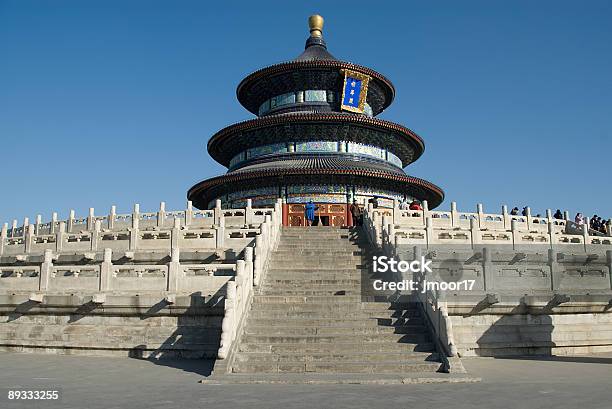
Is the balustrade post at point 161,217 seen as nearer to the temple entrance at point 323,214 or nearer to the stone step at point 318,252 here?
the stone step at point 318,252

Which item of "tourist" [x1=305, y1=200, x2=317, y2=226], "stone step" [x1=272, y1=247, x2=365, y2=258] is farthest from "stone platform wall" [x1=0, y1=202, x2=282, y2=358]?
"tourist" [x1=305, y1=200, x2=317, y2=226]

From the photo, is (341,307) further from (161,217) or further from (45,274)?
(161,217)

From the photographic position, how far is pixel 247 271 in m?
13.9

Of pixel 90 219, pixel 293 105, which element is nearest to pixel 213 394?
pixel 90 219

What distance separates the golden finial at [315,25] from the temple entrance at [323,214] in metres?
17.7

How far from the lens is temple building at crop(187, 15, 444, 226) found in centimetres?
3359

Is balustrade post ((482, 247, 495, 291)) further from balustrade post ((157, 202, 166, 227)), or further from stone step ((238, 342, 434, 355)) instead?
balustrade post ((157, 202, 166, 227))

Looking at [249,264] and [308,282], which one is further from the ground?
[249,264]

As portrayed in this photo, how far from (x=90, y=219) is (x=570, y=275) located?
62.2 ft

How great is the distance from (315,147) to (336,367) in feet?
85.8

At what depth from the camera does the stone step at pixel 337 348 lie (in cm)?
1192

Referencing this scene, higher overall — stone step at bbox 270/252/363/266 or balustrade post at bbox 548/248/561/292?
stone step at bbox 270/252/363/266

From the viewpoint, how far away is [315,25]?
1788 inches

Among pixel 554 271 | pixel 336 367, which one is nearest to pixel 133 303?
pixel 336 367
